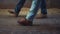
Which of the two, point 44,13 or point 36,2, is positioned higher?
point 36,2

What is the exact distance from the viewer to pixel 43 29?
86.7 inches

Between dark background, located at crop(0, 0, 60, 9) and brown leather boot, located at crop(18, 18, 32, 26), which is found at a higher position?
dark background, located at crop(0, 0, 60, 9)

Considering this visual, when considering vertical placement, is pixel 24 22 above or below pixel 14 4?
below

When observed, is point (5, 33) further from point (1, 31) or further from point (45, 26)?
point (45, 26)

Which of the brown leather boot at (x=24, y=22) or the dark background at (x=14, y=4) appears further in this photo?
the dark background at (x=14, y=4)

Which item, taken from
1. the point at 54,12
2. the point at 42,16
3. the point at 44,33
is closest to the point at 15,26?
the point at 44,33

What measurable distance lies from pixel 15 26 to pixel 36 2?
1.37 ft

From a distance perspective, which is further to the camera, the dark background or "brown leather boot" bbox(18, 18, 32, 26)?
the dark background

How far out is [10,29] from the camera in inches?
86.6

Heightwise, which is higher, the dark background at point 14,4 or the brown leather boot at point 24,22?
the dark background at point 14,4

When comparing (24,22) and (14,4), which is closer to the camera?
(24,22)

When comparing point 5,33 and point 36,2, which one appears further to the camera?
point 36,2

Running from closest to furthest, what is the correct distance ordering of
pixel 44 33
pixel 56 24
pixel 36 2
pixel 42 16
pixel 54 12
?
1. pixel 44 33
2. pixel 36 2
3. pixel 56 24
4. pixel 42 16
5. pixel 54 12

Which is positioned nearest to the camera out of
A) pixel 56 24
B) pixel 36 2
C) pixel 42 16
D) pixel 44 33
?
pixel 44 33
